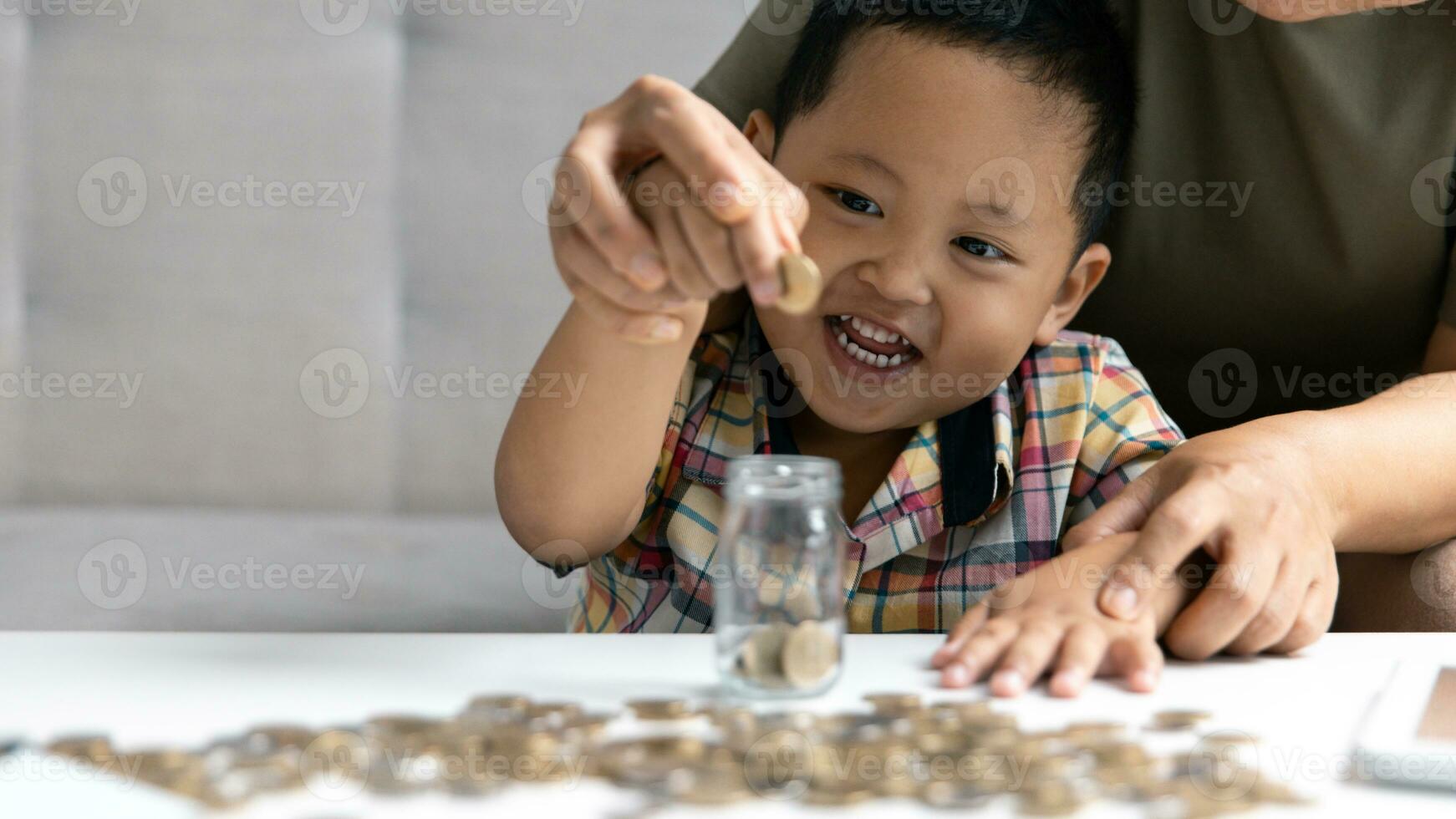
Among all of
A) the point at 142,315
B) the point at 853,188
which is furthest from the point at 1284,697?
the point at 142,315

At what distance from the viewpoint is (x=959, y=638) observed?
743mm

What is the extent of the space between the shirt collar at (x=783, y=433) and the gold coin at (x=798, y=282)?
49 cm

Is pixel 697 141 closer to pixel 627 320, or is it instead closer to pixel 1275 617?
pixel 627 320

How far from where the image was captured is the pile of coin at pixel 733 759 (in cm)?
52

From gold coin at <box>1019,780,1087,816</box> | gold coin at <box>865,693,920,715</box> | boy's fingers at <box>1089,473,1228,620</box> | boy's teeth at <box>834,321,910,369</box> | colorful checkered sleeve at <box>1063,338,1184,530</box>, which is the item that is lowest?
gold coin at <box>1019,780,1087,816</box>

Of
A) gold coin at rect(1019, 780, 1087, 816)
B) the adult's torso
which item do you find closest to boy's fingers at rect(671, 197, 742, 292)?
gold coin at rect(1019, 780, 1087, 816)

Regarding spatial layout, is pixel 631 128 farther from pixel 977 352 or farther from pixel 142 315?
pixel 142 315

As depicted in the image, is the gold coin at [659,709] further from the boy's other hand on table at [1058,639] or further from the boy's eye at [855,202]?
the boy's eye at [855,202]

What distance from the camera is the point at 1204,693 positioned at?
2.28ft

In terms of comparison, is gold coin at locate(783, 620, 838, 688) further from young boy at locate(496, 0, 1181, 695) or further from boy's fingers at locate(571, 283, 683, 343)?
young boy at locate(496, 0, 1181, 695)

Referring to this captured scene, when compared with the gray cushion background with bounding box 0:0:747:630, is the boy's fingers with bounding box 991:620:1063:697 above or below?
below

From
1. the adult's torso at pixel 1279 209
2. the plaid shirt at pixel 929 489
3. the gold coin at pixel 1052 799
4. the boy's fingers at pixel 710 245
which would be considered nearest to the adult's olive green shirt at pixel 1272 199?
the adult's torso at pixel 1279 209

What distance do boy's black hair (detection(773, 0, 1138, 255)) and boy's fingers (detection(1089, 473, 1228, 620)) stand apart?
0.42 m

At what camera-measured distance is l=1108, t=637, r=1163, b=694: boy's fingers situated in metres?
0.70
